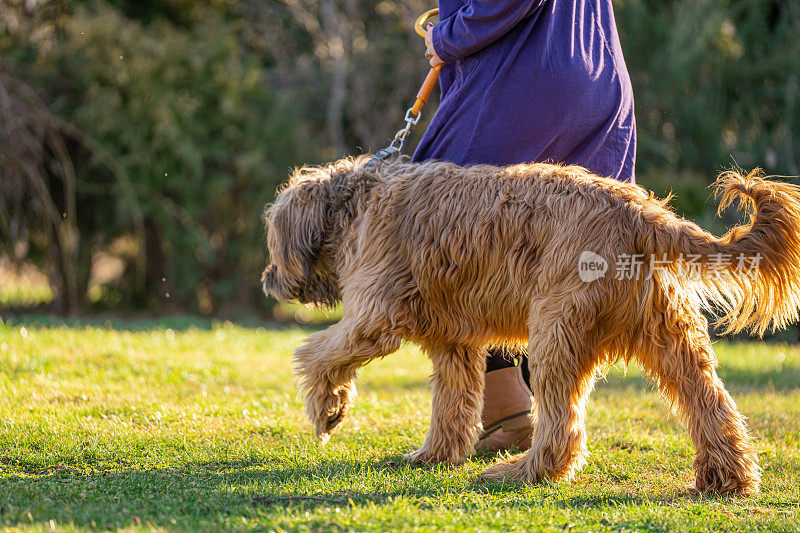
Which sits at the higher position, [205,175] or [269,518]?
[205,175]

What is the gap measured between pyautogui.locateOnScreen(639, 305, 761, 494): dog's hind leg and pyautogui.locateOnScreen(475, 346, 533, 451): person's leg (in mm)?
1060

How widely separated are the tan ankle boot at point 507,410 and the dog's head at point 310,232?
100cm

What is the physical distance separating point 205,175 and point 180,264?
4.08 ft

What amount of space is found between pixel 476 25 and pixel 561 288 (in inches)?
56.4

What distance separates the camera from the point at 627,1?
11219 mm

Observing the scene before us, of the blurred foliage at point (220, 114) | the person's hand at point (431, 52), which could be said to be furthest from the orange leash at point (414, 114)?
the blurred foliage at point (220, 114)

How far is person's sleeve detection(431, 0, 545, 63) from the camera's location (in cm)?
385

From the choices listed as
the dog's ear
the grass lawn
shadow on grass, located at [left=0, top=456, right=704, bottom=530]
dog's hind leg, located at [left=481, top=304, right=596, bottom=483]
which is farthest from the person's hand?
shadow on grass, located at [left=0, top=456, right=704, bottom=530]

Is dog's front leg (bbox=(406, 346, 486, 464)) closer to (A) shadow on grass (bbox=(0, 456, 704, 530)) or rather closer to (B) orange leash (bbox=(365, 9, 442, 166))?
(A) shadow on grass (bbox=(0, 456, 704, 530))

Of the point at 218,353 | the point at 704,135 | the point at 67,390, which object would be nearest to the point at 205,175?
the point at 218,353

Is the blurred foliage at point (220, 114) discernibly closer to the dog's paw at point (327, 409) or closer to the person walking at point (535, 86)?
the person walking at point (535, 86)

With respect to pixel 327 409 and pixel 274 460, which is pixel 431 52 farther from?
pixel 274 460

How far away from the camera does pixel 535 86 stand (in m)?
3.93

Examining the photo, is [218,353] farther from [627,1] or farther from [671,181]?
[627,1]
